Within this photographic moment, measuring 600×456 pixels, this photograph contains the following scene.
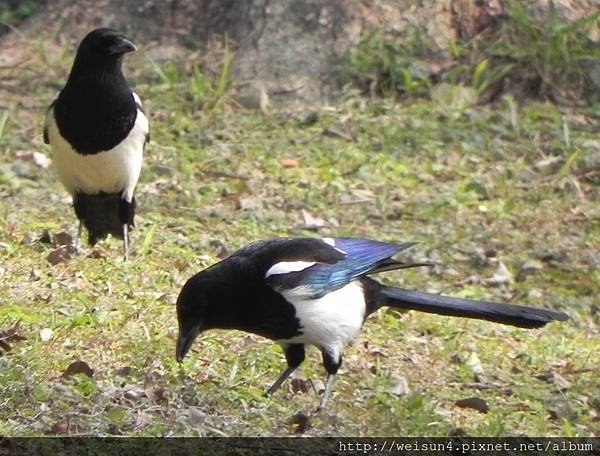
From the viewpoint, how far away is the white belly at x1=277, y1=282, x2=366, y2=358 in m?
4.72

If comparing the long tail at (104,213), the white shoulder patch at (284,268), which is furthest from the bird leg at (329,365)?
the long tail at (104,213)

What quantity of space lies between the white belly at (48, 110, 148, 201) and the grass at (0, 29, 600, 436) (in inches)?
10.7

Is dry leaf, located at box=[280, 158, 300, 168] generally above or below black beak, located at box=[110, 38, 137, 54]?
below

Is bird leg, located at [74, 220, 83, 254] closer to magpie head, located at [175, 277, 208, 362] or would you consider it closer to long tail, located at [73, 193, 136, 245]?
long tail, located at [73, 193, 136, 245]

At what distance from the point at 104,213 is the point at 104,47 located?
0.86m

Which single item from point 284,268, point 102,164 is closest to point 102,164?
point 102,164

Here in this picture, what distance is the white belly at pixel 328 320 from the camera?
4.72 meters

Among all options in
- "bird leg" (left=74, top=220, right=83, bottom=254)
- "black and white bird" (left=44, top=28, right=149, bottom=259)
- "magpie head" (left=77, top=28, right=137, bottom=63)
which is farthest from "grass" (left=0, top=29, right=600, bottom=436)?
"magpie head" (left=77, top=28, right=137, bottom=63)

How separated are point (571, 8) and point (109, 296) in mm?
4390

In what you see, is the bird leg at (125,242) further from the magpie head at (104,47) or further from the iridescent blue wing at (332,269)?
the iridescent blue wing at (332,269)

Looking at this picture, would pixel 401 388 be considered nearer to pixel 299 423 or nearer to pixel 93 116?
pixel 299 423

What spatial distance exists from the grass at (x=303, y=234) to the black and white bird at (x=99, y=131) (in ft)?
0.75

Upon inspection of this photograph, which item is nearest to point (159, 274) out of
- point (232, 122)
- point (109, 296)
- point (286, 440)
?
point (109, 296)

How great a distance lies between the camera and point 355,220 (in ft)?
24.1
